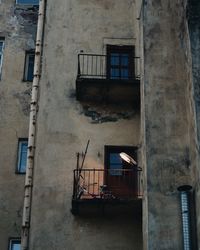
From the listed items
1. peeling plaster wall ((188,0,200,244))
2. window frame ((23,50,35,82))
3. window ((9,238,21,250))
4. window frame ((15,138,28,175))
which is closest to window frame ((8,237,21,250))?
window ((9,238,21,250))

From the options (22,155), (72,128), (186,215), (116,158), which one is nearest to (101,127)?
(72,128)

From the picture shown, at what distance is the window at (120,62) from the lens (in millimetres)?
17547

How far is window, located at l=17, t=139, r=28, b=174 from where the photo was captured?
16859 millimetres

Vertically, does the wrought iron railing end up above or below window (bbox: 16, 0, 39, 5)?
below

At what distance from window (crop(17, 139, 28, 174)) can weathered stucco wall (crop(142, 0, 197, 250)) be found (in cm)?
434

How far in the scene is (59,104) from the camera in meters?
16.8

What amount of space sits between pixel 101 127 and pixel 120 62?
103 inches

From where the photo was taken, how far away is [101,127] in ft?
54.1

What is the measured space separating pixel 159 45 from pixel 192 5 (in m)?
1.51

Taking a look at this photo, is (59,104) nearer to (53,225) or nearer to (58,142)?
(58,142)

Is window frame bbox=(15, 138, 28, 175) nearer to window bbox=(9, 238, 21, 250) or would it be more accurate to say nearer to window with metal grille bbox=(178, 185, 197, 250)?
window bbox=(9, 238, 21, 250)

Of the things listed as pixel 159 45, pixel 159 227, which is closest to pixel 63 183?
pixel 159 227

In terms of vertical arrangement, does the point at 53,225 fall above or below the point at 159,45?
below

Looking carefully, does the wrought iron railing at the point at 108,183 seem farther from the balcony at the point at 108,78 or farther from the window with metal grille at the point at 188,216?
the balcony at the point at 108,78
